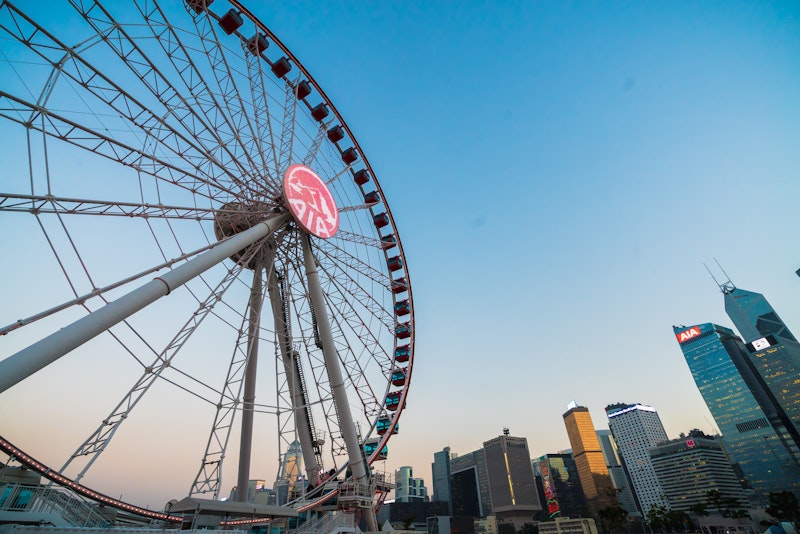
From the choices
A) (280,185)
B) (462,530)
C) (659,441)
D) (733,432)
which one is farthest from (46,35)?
(659,441)

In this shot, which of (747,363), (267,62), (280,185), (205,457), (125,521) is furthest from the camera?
(747,363)

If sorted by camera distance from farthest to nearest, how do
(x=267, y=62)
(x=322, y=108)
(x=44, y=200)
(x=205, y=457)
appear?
(x=322, y=108), (x=267, y=62), (x=205, y=457), (x=44, y=200)

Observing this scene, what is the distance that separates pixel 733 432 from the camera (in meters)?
156

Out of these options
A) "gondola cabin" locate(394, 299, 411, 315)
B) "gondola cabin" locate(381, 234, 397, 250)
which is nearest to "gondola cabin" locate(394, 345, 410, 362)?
"gondola cabin" locate(394, 299, 411, 315)

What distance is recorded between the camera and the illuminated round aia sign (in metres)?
21.4

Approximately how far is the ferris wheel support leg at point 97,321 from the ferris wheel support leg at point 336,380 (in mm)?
5663

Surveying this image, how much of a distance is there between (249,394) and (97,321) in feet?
36.0

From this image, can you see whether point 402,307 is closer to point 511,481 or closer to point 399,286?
point 399,286

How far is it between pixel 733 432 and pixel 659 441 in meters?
43.3

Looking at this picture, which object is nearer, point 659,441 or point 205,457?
point 205,457

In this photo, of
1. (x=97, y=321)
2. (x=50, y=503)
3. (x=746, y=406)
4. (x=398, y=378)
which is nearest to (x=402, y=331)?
(x=398, y=378)

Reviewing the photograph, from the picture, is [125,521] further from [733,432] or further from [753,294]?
[753,294]

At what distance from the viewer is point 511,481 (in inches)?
7131

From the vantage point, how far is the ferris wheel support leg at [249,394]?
20.9m
